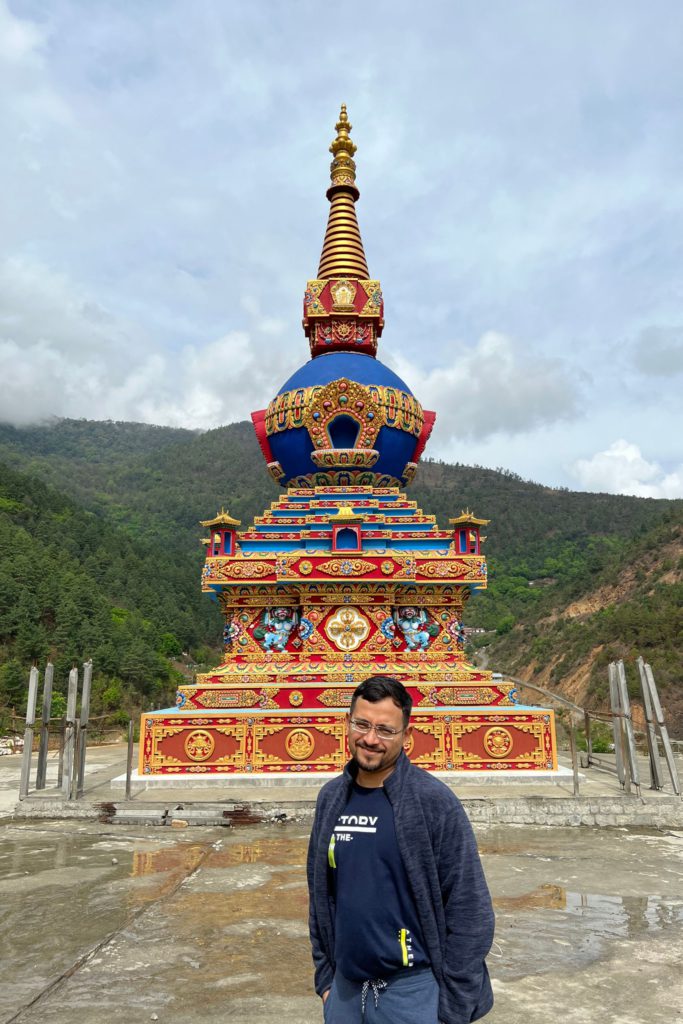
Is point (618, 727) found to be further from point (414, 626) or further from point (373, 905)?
point (373, 905)

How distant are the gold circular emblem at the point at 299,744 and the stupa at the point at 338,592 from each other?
0.07 feet

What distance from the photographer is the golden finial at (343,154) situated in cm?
2158

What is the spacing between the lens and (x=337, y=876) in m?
3.04

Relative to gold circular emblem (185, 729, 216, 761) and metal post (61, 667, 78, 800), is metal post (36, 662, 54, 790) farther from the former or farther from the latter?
gold circular emblem (185, 729, 216, 761)

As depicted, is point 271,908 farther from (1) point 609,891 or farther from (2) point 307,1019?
(1) point 609,891

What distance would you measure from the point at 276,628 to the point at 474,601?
84392 millimetres

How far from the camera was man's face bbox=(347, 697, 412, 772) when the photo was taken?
315 centimetres

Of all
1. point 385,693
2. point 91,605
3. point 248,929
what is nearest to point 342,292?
point 248,929

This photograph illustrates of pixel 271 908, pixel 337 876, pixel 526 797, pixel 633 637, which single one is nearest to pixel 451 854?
pixel 337 876

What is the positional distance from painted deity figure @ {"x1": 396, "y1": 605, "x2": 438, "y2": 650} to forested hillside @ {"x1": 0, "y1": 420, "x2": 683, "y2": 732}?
74.3 ft

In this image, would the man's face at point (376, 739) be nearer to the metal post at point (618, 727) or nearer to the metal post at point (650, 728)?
the metal post at point (650, 728)

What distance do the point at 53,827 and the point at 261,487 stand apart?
424ft

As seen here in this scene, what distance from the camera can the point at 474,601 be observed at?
9806 cm

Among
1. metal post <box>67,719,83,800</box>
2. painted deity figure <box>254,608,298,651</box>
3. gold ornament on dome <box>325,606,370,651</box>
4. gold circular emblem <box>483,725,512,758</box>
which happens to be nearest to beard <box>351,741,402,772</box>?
metal post <box>67,719,83,800</box>
